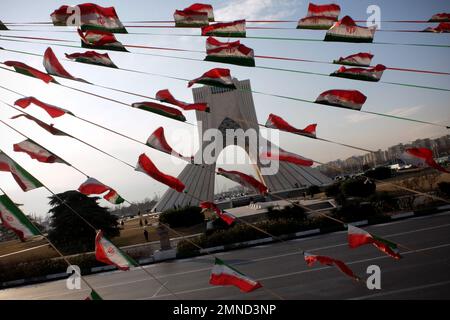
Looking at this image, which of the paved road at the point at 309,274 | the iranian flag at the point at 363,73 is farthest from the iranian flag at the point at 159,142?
the paved road at the point at 309,274

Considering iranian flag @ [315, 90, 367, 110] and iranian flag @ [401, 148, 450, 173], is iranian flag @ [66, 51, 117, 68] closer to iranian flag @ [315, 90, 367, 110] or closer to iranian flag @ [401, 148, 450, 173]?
iranian flag @ [315, 90, 367, 110]

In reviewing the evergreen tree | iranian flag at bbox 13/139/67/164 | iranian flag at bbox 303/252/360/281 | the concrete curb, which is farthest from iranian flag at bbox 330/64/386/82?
the evergreen tree

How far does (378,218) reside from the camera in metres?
14.7

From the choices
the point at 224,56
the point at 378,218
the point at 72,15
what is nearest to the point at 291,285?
the point at 224,56

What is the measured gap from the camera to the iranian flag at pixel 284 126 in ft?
11.8

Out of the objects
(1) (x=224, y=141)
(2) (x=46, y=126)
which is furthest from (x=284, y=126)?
(1) (x=224, y=141)

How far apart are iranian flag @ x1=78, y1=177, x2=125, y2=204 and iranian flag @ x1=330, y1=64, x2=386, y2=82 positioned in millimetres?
2515

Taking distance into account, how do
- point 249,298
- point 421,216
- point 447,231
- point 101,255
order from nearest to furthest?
1. point 101,255
2. point 249,298
3. point 447,231
4. point 421,216

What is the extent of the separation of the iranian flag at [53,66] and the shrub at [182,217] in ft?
62.4

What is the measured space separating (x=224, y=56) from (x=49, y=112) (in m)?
1.81

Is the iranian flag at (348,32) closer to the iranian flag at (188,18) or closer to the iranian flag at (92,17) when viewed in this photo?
the iranian flag at (188,18)
